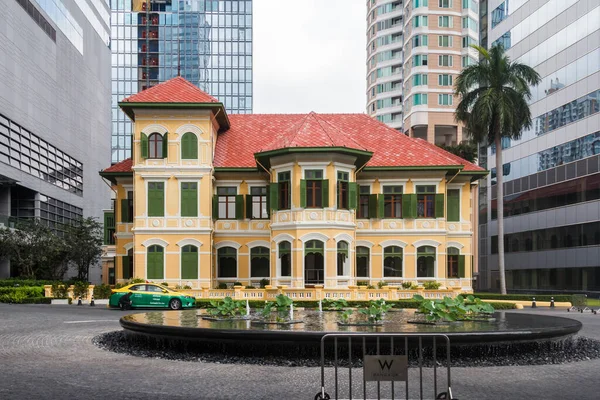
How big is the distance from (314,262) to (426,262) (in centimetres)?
764

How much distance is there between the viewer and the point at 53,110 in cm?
6612

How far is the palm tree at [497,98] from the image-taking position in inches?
1799

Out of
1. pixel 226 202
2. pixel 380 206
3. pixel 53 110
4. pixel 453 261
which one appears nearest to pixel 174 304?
pixel 226 202

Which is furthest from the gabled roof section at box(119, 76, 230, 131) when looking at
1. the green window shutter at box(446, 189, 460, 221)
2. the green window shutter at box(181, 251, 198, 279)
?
the green window shutter at box(446, 189, 460, 221)

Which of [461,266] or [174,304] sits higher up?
[461,266]

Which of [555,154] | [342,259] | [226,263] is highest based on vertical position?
[555,154]

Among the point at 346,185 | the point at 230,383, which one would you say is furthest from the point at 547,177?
the point at 230,383

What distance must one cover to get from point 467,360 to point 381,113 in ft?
285

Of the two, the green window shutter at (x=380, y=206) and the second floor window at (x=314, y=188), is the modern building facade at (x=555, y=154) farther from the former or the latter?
the second floor window at (x=314, y=188)

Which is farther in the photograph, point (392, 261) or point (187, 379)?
point (392, 261)

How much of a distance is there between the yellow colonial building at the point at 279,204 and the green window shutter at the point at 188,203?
0.06 meters

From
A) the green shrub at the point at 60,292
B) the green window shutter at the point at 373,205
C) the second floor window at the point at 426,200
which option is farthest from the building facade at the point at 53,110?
the second floor window at the point at 426,200

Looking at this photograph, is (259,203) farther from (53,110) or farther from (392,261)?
(53,110)

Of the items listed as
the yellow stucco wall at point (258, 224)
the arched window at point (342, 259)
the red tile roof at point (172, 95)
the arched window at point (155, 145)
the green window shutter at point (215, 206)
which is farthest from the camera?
the green window shutter at point (215, 206)
